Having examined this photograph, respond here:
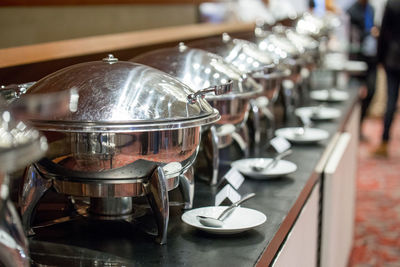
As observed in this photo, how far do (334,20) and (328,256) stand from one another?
110 inches

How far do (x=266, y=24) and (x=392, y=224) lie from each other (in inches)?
58.0

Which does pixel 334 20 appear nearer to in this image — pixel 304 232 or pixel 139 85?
pixel 304 232

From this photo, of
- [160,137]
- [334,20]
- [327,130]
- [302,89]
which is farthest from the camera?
[334,20]

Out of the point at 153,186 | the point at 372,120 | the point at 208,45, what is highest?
the point at 208,45

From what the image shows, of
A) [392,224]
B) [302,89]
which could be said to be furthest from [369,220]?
[302,89]

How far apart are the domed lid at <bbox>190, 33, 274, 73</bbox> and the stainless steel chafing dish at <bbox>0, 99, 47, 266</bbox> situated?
1254mm

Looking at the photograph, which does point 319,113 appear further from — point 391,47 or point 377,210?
point 391,47

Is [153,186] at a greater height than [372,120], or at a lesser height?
greater

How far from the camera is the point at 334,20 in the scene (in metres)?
4.65

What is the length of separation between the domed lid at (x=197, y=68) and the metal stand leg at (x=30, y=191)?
1.80 ft

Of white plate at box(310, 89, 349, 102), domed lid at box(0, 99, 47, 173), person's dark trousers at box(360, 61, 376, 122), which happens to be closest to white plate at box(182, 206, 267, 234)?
domed lid at box(0, 99, 47, 173)

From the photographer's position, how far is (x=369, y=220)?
150 inches

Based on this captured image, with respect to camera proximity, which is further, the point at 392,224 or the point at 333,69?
the point at 333,69

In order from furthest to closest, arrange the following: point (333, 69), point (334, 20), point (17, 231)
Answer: point (334, 20)
point (333, 69)
point (17, 231)
